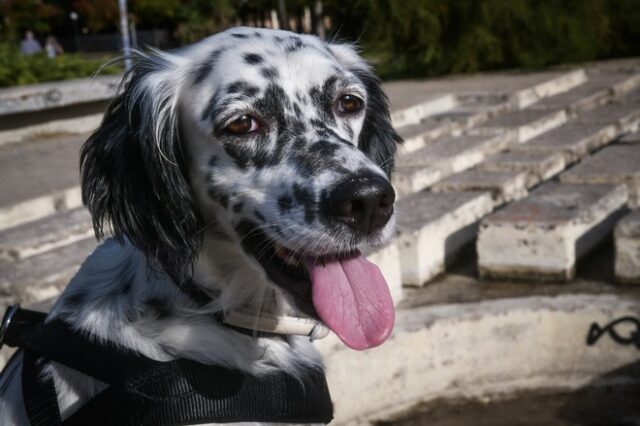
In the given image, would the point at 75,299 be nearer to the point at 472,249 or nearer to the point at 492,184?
the point at 472,249

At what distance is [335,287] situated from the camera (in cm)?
236

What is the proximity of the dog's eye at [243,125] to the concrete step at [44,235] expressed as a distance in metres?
2.71

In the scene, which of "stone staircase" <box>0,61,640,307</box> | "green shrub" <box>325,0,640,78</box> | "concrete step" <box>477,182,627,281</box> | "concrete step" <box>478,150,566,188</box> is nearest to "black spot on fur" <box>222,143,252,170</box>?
"stone staircase" <box>0,61,640,307</box>

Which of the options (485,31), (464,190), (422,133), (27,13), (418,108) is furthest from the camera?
(27,13)

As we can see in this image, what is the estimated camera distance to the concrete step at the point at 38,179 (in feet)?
21.1

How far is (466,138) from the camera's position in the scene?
7977 mm

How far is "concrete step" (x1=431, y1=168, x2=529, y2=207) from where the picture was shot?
5.93 meters

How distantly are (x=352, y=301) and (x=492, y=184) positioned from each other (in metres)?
3.79

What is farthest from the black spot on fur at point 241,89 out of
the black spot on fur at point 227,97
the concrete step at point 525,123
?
the concrete step at point 525,123

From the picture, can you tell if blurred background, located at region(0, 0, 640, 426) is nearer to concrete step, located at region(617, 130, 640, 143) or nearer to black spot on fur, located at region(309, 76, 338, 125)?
concrete step, located at region(617, 130, 640, 143)

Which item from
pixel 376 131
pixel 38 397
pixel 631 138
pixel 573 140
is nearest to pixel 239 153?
pixel 376 131

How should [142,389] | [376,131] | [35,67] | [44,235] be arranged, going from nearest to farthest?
[142,389] < [376,131] < [44,235] < [35,67]

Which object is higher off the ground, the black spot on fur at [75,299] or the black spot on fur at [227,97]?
the black spot on fur at [227,97]

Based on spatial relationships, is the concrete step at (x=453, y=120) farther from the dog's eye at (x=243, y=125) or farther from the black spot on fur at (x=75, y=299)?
the black spot on fur at (x=75, y=299)
